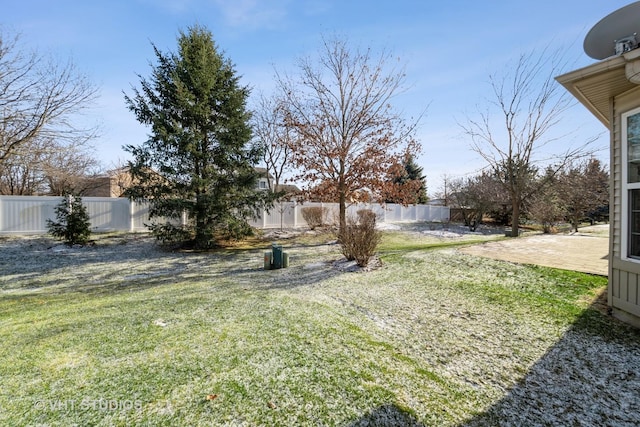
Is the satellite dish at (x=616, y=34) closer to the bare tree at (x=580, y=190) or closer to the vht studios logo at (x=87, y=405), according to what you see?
the vht studios logo at (x=87, y=405)

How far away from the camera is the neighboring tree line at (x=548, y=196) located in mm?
15133

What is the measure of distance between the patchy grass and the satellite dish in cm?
334

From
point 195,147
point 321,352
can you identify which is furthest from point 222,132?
point 321,352

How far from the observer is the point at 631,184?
3.48 m

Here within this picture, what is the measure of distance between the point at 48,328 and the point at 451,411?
456 centimetres

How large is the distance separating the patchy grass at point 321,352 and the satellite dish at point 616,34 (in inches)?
132

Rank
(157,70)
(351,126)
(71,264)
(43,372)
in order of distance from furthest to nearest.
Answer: (351,126) < (157,70) < (71,264) < (43,372)

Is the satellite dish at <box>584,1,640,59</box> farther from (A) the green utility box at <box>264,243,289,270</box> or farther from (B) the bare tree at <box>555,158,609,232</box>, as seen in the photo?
(B) the bare tree at <box>555,158,609,232</box>

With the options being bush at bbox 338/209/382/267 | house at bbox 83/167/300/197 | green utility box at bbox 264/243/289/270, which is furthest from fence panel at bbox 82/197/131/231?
bush at bbox 338/209/382/267

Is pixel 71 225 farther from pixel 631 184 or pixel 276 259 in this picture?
pixel 631 184

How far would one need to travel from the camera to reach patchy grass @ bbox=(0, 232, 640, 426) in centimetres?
215

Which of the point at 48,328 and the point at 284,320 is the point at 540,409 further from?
the point at 48,328

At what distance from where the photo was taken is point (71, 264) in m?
7.96

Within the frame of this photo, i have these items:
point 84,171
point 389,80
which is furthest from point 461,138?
point 84,171
